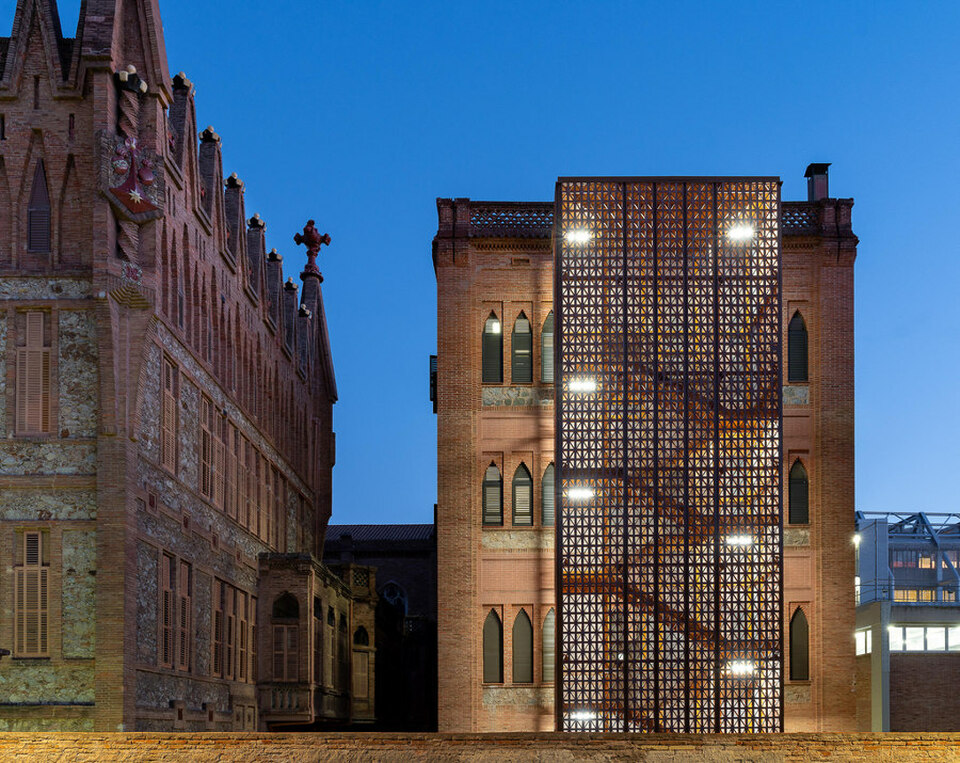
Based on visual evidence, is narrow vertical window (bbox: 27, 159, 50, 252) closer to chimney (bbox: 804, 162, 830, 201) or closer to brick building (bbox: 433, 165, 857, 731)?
brick building (bbox: 433, 165, 857, 731)

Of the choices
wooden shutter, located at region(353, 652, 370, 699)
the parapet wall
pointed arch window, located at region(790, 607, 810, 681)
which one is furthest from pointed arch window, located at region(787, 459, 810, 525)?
wooden shutter, located at region(353, 652, 370, 699)

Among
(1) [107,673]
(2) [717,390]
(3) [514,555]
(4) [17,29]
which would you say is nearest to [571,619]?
(3) [514,555]

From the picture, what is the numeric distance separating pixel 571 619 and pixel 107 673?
12435 millimetres

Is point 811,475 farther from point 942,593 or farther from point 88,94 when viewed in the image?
point 88,94

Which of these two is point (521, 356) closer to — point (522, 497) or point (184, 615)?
point (522, 497)

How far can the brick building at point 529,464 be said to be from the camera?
136 feet

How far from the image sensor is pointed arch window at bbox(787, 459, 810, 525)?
42656 millimetres

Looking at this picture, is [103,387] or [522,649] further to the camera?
[522,649]

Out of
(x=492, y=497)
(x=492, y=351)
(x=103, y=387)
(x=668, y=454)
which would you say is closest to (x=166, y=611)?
(x=103, y=387)

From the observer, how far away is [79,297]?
108ft

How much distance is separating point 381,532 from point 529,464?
1694 inches

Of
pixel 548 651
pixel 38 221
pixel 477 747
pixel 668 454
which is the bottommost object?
pixel 548 651

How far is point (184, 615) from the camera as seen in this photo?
37.1 m

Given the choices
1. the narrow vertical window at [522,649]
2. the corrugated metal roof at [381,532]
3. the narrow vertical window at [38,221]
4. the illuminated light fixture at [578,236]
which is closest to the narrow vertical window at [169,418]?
the narrow vertical window at [38,221]
